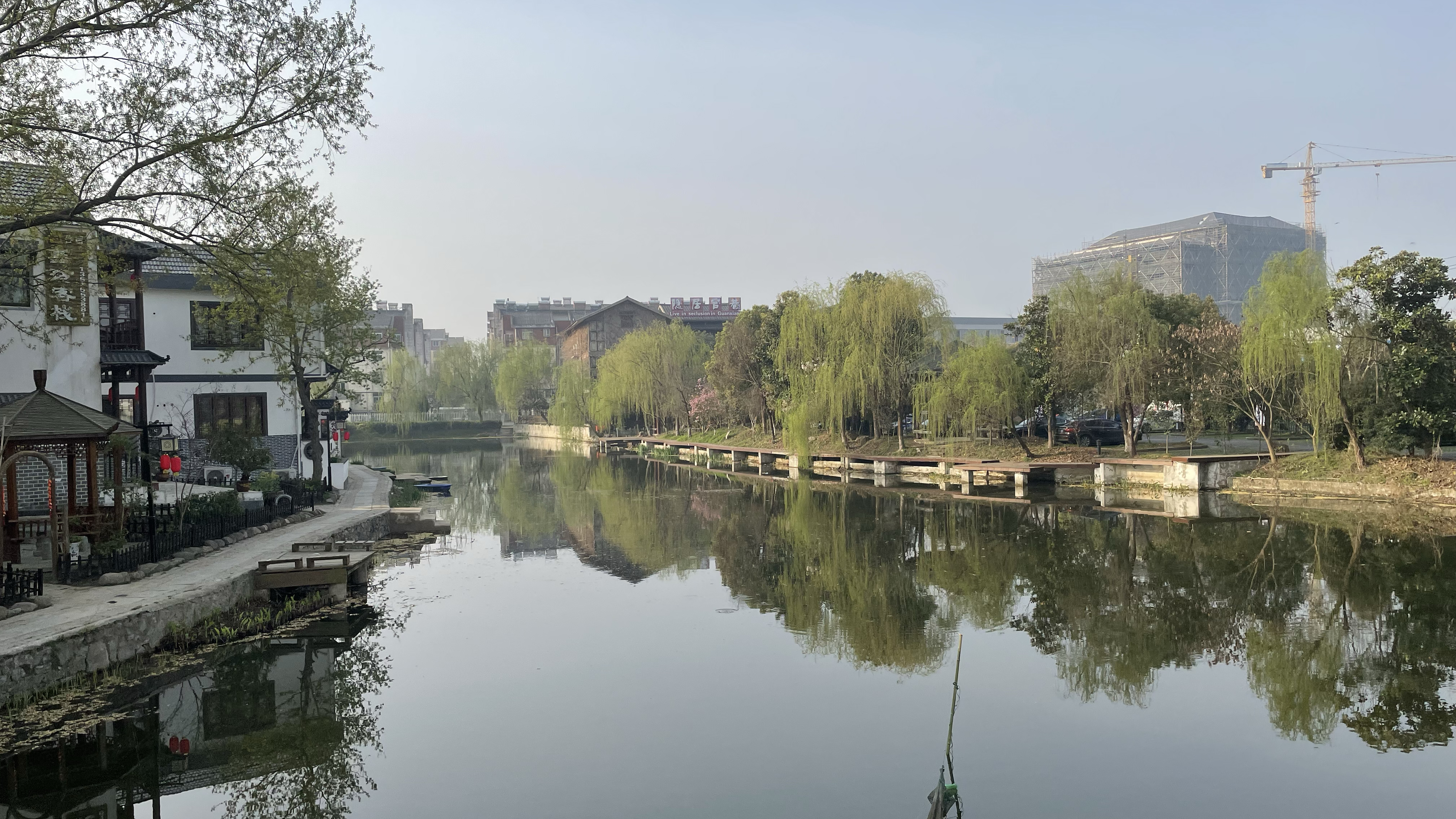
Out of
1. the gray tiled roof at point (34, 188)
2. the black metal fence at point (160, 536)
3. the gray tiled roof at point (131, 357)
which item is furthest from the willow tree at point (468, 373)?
the gray tiled roof at point (34, 188)

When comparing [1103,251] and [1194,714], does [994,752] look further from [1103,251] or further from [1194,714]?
[1103,251]

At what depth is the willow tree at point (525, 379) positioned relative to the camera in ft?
234

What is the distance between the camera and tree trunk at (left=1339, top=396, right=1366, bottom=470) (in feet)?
72.8

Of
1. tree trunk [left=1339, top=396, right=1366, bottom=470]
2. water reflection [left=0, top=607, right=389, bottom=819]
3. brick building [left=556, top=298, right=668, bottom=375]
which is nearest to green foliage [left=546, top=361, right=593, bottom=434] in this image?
brick building [left=556, top=298, right=668, bottom=375]

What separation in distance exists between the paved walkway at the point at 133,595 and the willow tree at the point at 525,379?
54.0 m

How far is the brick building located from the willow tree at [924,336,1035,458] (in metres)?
47.0

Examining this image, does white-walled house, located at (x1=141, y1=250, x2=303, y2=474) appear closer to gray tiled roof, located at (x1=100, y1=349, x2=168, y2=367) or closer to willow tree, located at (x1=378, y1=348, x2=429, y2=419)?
gray tiled roof, located at (x1=100, y1=349, x2=168, y2=367)

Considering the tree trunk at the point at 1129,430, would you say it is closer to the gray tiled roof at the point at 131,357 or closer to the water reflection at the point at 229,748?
the water reflection at the point at 229,748

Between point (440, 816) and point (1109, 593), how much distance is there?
10.1 m

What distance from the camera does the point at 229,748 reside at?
852cm

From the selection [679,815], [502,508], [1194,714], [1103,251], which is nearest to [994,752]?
[1194,714]

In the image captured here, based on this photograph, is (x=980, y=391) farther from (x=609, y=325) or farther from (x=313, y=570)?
(x=609, y=325)

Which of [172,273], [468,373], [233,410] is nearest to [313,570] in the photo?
[233,410]

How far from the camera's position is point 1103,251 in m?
121
